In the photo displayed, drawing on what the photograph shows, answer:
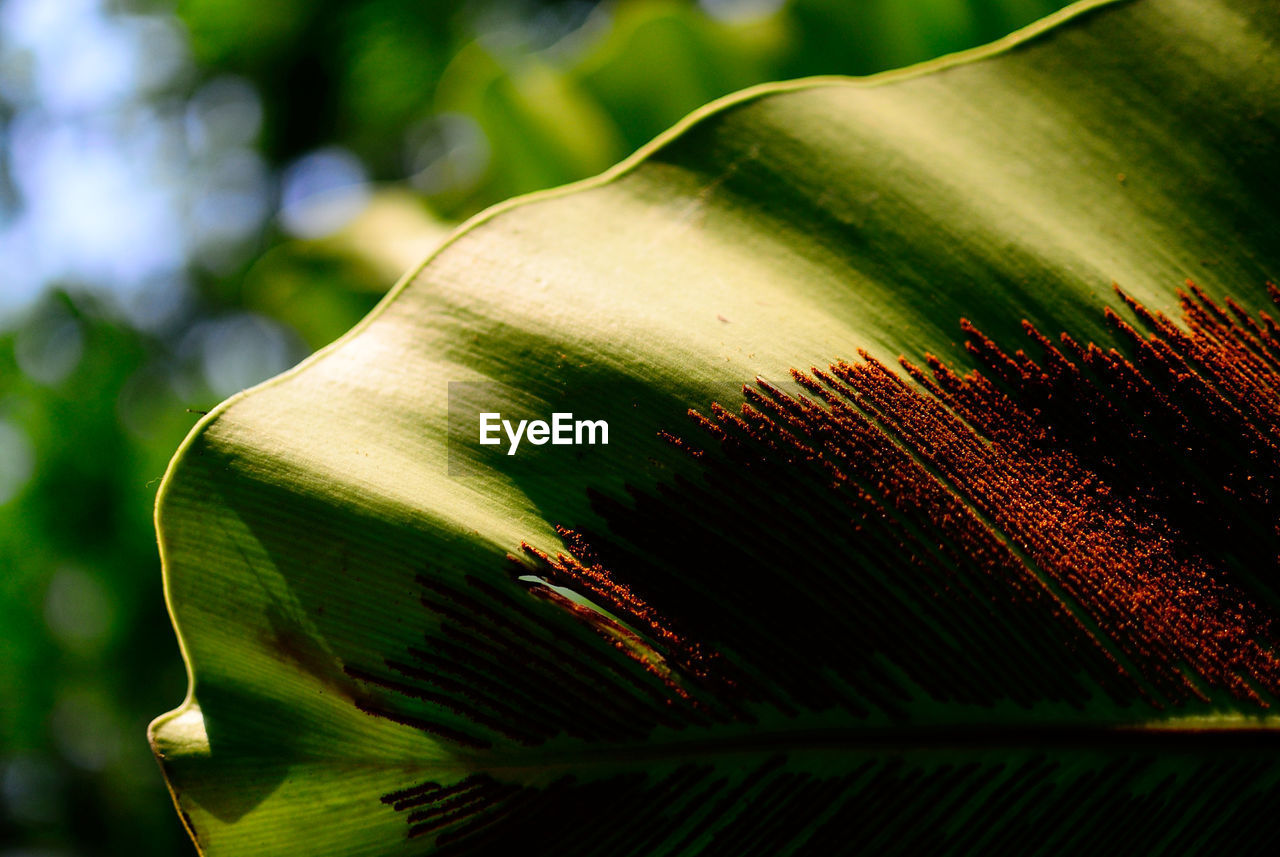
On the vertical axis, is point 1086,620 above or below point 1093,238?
below

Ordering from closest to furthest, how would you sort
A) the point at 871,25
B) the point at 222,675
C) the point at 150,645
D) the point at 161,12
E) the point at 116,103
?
1. the point at 222,675
2. the point at 871,25
3. the point at 150,645
4. the point at 161,12
5. the point at 116,103

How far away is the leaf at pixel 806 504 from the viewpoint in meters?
0.41

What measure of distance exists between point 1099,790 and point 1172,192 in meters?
0.36

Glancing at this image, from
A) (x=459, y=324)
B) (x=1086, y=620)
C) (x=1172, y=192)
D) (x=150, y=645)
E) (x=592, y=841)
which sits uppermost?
(x=1172, y=192)

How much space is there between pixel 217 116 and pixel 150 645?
5.89ft

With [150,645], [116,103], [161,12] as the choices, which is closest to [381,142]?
[161,12]

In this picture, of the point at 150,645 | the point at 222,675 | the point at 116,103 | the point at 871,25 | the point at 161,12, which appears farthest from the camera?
the point at 116,103

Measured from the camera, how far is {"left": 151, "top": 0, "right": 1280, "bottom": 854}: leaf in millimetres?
407

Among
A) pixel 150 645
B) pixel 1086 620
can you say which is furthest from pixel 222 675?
pixel 150 645

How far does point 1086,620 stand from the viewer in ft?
1.42

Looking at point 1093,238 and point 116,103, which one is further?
point 116,103

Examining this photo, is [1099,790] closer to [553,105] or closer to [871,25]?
[871,25]

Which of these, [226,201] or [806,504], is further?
[226,201]

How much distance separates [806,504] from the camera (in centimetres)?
43
